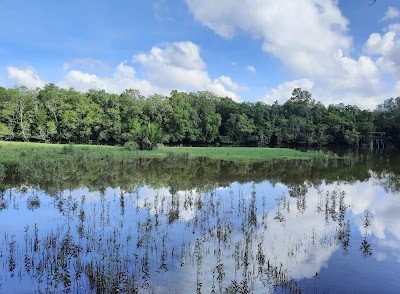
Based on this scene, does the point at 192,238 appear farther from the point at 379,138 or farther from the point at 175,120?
the point at 379,138

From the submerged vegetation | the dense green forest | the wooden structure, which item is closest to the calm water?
the submerged vegetation

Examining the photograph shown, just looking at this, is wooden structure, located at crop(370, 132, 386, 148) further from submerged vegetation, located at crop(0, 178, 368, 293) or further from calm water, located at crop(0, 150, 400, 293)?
submerged vegetation, located at crop(0, 178, 368, 293)

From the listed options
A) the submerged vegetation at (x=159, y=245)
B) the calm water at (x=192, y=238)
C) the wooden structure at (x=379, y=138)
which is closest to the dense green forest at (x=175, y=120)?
the wooden structure at (x=379, y=138)

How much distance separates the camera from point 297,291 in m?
7.25

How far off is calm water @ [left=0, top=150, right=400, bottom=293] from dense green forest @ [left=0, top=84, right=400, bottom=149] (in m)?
41.9

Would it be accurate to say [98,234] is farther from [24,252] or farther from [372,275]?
[372,275]

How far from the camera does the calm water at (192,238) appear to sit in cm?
764

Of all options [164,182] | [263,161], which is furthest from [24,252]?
[263,161]

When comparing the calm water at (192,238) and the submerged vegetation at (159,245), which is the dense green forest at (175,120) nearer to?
the calm water at (192,238)

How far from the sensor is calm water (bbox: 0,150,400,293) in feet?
25.1

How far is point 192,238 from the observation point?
34.3 feet

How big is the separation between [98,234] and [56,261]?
7.59 feet

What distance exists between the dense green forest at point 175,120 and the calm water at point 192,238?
41.9 m

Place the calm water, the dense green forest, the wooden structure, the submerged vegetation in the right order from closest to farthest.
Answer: the submerged vegetation, the calm water, the dense green forest, the wooden structure
